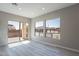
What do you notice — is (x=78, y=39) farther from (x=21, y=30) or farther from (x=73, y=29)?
(x=21, y=30)

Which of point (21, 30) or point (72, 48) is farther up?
point (21, 30)

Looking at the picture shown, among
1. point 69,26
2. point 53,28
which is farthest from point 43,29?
point 69,26

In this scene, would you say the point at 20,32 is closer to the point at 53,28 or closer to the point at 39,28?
the point at 39,28

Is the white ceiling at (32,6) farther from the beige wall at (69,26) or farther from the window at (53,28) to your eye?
the window at (53,28)

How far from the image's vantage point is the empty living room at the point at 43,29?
4.07m

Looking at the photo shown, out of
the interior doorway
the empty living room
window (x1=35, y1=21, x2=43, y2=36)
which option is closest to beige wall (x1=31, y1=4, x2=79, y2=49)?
the empty living room

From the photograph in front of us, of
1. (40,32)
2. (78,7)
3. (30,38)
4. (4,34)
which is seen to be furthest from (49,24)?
(4,34)

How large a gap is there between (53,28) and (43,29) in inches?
44.2

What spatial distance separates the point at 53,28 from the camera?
5.70 m

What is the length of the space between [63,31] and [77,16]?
125 centimetres

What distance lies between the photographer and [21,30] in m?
8.56

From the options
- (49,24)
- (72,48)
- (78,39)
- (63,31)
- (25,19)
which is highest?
(25,19)

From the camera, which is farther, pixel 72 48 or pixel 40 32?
pixel 40 32

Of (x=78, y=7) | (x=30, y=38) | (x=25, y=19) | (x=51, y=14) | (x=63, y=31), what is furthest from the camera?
(x=30, y=38)
